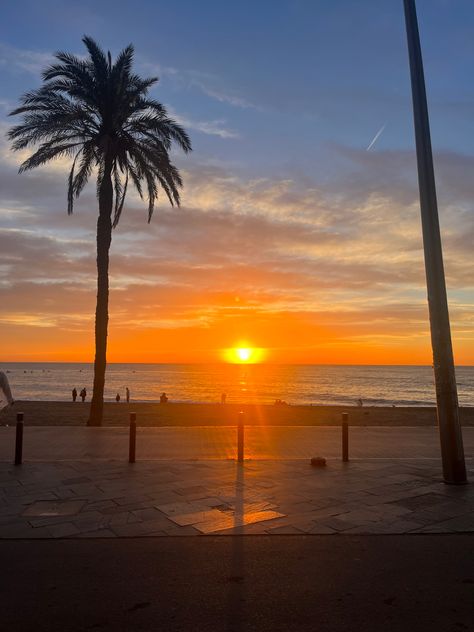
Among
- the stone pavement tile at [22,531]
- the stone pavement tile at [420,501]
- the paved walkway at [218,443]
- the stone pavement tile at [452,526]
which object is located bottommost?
the stone pavement tile at [452,526]

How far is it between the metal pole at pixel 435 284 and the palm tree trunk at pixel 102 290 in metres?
11.9

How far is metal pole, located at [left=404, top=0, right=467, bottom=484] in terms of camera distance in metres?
8.70

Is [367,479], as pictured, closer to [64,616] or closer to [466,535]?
[466,535]

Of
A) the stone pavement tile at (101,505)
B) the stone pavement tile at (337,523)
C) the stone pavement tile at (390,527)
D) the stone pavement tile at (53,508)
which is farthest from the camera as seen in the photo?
the stone pavement tile at (101,505)

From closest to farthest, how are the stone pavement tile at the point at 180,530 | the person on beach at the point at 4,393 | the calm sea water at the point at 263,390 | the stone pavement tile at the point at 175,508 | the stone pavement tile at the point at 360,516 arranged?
the stone pavement tile at the point at 180,530
the stone pavement tile at the point at 360,516
the stone pavement tile at the point at 175,508
the person on beach at the point at 4,393
the calm sea water at the point at 263,390

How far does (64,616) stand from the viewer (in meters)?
3.98

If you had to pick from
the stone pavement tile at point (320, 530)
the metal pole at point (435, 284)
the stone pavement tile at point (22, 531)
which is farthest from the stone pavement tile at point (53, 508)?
the metal pole at point (435, 284)

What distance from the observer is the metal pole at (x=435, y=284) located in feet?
28.6

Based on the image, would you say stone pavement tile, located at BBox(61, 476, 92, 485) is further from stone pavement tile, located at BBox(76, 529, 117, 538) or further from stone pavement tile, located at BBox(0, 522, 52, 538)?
stone pavement tile, located at BBox(76, 529, 117, 538)

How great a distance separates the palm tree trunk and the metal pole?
1191 cm

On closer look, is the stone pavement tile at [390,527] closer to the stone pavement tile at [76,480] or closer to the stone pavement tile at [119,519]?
the stone pavement tile at [119,519]

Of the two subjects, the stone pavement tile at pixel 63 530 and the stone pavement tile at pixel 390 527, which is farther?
the stone pavement tile at pixel 390 527

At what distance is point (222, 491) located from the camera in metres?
8.05

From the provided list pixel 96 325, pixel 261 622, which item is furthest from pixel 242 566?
pixel 96 325
